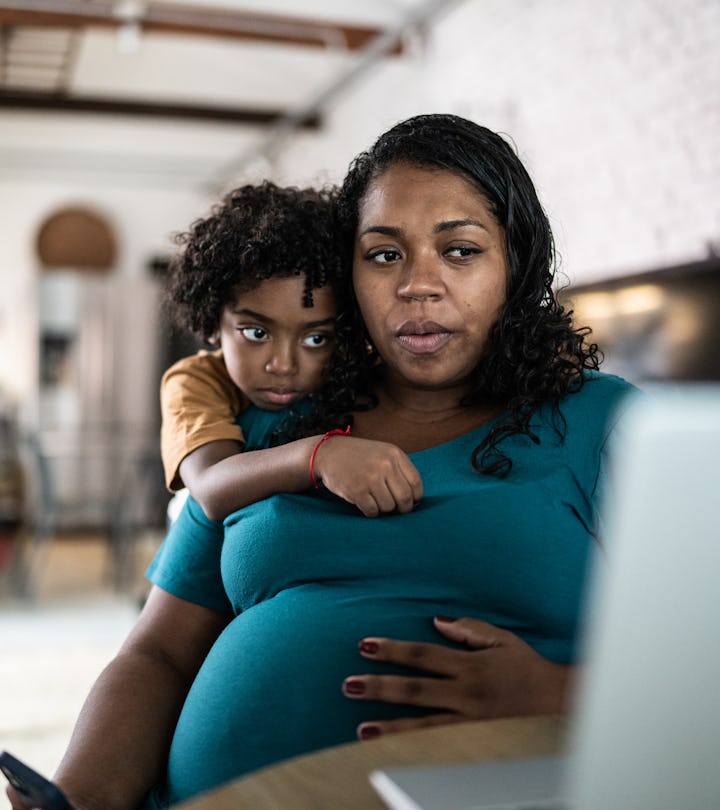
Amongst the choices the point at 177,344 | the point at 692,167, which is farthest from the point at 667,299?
the point at 177,344

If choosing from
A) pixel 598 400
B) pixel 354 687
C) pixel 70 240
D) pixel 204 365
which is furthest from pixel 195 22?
pixel 354 687

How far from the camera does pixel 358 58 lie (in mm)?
6676

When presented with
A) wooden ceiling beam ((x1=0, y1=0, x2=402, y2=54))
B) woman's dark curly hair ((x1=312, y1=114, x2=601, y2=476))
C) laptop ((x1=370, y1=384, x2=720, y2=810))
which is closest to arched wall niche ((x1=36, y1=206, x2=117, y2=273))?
wooden ceiling beam ((x1=0, y1=0, x2=402, y2=54))

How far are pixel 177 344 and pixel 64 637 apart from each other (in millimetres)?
5113

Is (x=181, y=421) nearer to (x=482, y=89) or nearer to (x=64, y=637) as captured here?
(x=64, y=637)

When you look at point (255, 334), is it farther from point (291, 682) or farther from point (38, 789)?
point (38, 789)

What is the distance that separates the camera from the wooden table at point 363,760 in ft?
2.32

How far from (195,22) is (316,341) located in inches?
200

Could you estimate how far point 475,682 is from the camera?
0.99 metres

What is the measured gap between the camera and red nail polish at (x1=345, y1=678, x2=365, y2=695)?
101 cm

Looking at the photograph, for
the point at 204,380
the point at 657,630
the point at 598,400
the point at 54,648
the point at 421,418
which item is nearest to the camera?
the point at 657,630

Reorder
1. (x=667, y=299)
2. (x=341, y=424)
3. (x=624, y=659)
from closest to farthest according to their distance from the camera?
1. (x=624, y=659)
2. (x=341, y=424)
3. (x=667, y=299)

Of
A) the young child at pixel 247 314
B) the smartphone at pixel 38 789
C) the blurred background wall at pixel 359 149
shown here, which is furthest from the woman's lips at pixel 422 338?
the smartphone at pixel 38 789

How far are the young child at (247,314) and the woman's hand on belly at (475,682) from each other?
0.40 meters
